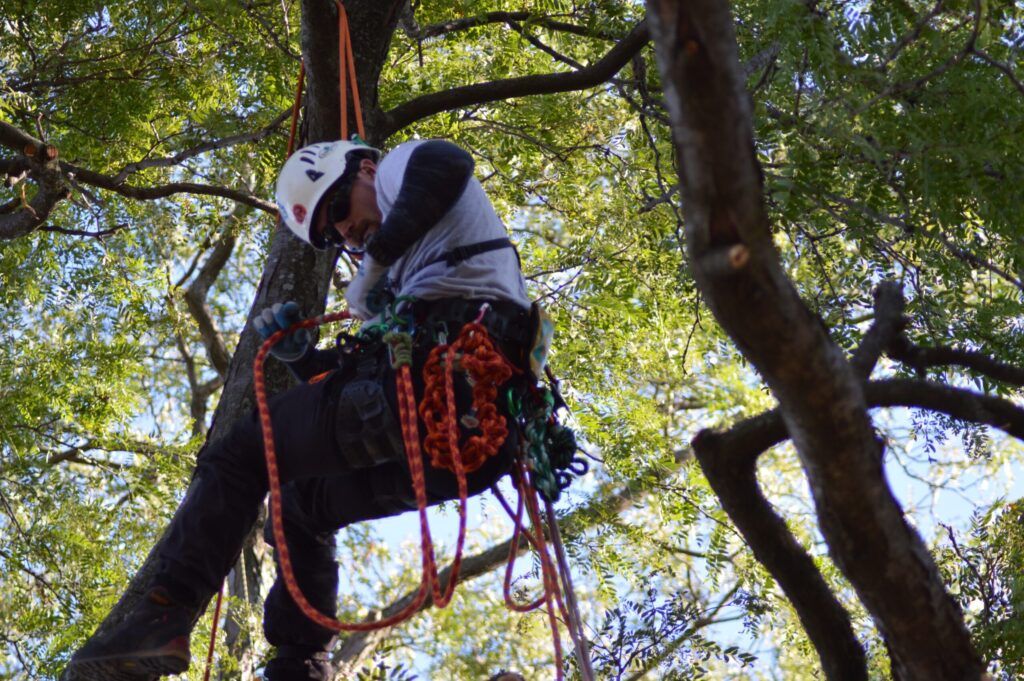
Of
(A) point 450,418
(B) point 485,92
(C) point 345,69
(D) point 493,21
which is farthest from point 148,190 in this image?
(A) point 450,418

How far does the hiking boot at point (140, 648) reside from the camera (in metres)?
2.94

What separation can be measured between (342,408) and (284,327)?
0.33 meters

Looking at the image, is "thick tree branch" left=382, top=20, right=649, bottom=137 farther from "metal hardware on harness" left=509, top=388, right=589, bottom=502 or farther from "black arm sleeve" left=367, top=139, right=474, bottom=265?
"metal hardware on harness" left=509, top=388, right=589, bottom=502

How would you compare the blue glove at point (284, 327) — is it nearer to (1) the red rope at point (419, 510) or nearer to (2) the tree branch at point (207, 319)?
(1) the red rope at point (419, 510)

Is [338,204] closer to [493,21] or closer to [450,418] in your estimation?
[450,418]

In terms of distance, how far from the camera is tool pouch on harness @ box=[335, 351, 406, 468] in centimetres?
311

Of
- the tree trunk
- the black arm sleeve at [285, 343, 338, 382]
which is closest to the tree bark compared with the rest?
the black arm sleeve at [285, 343, 338, 382]

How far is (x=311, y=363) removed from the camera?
11.8 ft

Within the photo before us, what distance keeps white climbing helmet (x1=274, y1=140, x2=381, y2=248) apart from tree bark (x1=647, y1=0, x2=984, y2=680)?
1.75 m

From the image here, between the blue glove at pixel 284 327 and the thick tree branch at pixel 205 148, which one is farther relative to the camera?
the thick tree branch at pixel 205 148

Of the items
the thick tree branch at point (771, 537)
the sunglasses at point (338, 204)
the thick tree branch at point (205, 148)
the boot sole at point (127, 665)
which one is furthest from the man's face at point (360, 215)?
the thick tree branch at point (205, 148)

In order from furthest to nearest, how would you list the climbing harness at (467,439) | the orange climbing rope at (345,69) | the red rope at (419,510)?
1. the orange climbing rope at (345,69)
2. the climbing harness at (467,439)
3. the red rope at (419,510)

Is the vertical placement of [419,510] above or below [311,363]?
below

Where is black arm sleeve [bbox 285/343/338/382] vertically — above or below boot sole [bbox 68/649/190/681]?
above
